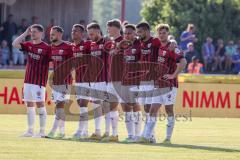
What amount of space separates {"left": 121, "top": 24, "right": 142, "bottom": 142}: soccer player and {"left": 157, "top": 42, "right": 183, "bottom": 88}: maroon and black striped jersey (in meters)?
0.54

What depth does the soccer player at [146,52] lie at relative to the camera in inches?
808

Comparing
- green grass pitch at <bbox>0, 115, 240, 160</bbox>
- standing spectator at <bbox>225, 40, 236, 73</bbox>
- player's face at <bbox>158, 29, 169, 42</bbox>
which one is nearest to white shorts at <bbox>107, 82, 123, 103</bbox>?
green grass pitch at <bbox>0, 115, 240, 160</bbox>

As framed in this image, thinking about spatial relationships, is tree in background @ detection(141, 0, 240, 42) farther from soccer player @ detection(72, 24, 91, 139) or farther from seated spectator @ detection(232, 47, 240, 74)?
soccer player @ detection(72, 24, 91, 139)

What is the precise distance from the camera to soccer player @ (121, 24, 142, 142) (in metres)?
20.6

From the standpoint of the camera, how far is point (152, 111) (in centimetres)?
2061

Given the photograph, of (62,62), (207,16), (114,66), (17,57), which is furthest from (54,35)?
(207,16)

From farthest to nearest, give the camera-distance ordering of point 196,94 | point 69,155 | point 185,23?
point 185,23
point 196,94
point 69,155

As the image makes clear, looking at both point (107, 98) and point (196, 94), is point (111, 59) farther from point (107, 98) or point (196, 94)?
point (196, 94)

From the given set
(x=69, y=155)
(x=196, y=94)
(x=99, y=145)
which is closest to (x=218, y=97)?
(x=196, y=94)

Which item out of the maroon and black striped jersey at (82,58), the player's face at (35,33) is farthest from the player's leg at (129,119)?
the player's face at (35,33)

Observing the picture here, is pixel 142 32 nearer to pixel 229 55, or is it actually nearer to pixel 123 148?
pixel 123 148

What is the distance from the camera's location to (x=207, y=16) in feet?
169

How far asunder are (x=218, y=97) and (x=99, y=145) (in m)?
12.0

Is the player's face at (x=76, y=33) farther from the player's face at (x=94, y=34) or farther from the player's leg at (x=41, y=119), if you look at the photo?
the player's leg at (x=41, y=119)
